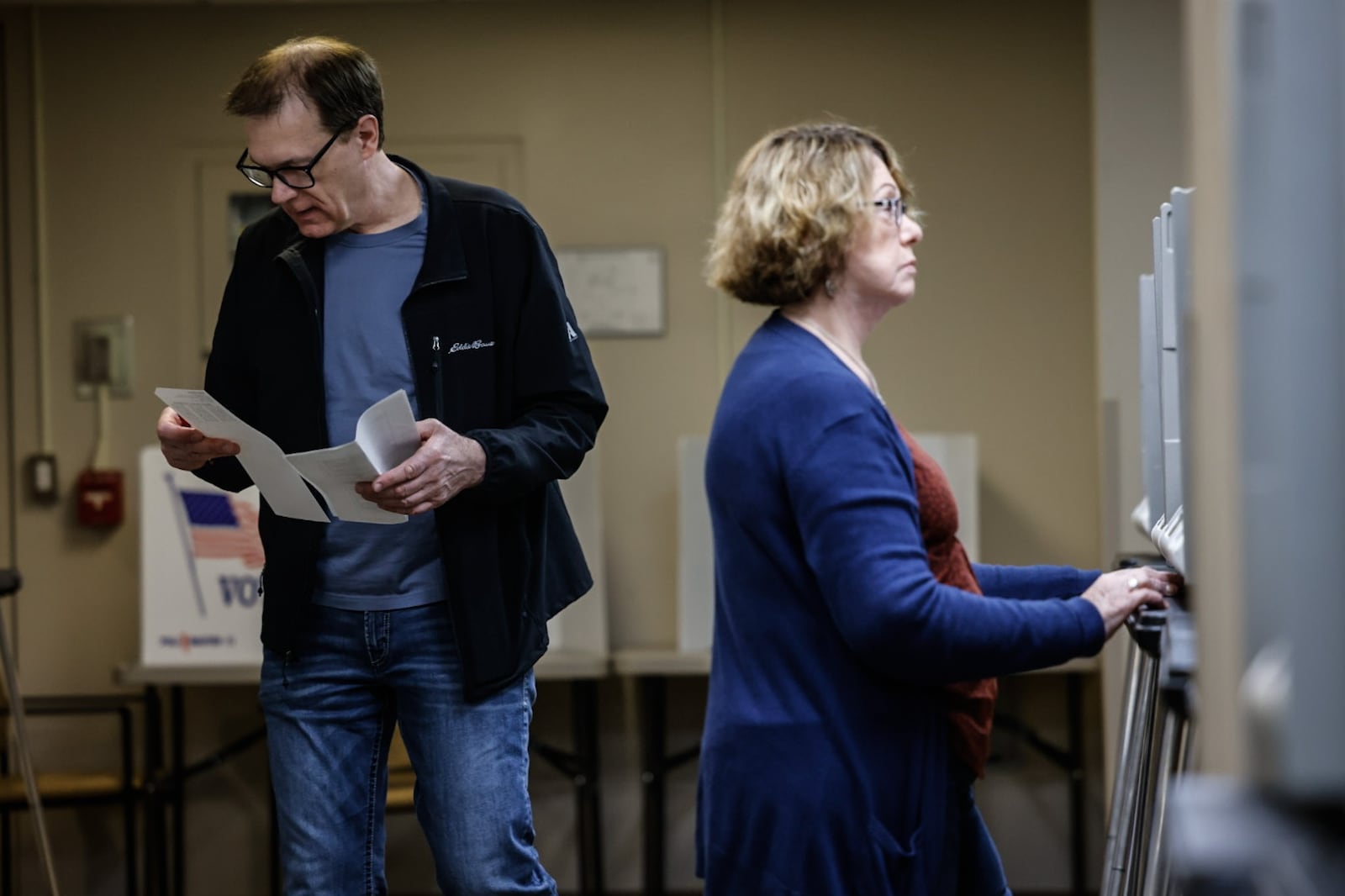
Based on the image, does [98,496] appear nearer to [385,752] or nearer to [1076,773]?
[385,752]

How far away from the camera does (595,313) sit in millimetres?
3957

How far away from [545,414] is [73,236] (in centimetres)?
274

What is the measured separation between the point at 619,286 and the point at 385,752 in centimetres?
236

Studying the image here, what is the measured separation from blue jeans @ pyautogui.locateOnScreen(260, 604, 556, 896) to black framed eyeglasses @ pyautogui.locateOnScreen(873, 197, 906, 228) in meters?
0.68

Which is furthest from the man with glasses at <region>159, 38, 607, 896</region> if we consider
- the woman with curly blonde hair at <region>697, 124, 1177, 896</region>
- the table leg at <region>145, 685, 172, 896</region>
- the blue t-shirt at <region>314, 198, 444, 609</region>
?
the table leg at <region>145, 685, 172, 896</region>

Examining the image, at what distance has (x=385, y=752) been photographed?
1.74m

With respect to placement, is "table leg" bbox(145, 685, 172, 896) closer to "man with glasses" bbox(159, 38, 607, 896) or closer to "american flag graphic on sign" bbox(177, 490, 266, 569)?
"american flag graphic on sign" bbox(177, 490, 266, 569)

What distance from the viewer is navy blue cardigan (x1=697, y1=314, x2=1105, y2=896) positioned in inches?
53.0

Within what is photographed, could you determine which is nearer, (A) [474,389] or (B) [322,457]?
(B) [322,457]

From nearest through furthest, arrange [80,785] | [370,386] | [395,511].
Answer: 1. [395,511]
2. [370,386]
3. [80,785]

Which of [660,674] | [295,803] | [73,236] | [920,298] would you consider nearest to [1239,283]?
[295,803]

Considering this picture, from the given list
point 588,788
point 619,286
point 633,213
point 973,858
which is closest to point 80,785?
point 588,788

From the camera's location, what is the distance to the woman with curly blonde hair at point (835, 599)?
1352 mm

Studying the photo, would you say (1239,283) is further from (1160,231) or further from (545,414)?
(545,414)
